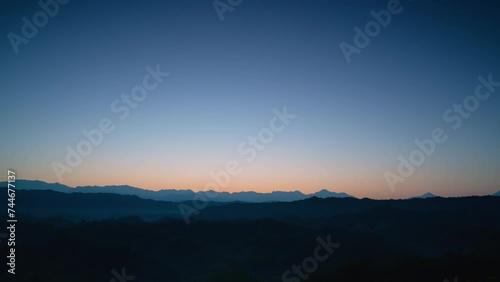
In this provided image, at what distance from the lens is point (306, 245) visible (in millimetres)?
38156

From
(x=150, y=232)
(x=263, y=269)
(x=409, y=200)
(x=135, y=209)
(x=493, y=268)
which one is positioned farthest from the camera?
(x=135, y=209)

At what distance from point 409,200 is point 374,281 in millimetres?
88996

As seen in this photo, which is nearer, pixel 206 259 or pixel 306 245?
pixel 206 259

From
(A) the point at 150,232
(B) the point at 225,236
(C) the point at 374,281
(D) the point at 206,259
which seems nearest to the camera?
(C) the point at 374,281

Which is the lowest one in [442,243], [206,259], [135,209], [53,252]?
[442,243]

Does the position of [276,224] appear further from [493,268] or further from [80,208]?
[80,208]

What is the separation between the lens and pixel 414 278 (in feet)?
58.2

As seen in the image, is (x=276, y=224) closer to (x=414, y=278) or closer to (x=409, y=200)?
(x=414, y=278)

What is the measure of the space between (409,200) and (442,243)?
5189 centimetres

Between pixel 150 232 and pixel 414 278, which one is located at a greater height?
pixel 150 232

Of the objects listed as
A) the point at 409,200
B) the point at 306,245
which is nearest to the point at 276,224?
the point at 306,245

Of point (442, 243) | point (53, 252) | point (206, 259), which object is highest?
point (53, 252)

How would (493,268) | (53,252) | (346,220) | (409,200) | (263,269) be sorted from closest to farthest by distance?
(493,268) → (53,252) → (263,269) → (346,220) → (409,200)

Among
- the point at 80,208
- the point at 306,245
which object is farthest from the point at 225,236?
the point at 80,208
